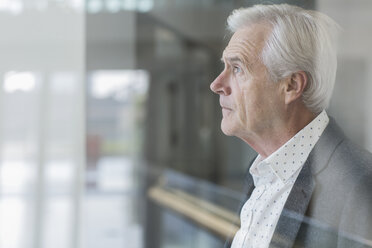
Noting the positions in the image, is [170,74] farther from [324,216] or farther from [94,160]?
[324,216]

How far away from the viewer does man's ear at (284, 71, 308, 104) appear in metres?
0.88

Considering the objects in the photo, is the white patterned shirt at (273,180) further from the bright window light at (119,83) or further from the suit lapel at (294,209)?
the bright window light at (119,83)

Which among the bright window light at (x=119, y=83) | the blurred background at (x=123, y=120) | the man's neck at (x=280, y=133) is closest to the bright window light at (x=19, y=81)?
the blurred background at (x=123, y=120)

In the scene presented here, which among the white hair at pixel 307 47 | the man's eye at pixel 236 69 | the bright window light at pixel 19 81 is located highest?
the white hair at pixel 307 47

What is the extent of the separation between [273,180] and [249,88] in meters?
0.16

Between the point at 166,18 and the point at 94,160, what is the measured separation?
1585 mm

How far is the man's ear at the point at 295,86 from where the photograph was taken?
2.90 ft

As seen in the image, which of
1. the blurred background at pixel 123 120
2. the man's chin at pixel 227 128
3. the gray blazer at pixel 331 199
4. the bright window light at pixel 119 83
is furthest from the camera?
the bright window light at pixel 119 83

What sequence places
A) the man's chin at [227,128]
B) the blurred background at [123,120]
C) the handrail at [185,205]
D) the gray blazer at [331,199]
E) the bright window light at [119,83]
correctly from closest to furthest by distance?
1. the gray blazer at [331,199]
2. the man's chin at [227,128]
3. the blurred background at [123,120]
4. the handrail at [185,205]
5. the bright window light at [119,83]

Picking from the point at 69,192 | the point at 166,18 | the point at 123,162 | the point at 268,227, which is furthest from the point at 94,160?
the point at 268,227

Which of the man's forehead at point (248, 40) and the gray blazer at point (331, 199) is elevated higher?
the man's forehead at point (248, 40)

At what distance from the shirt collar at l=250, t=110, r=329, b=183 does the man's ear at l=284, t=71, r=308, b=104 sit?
5cm

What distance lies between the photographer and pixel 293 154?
918 millimetres

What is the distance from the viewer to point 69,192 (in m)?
1.60
